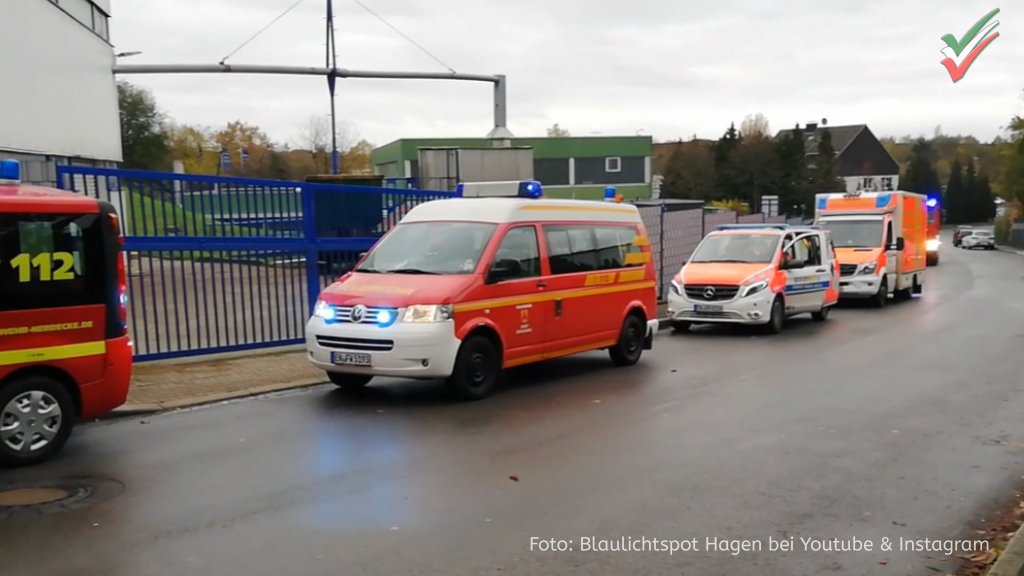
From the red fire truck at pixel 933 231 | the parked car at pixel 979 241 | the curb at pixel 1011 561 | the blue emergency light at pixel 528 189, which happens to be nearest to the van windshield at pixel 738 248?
the blue emergency light at pixel 528 189

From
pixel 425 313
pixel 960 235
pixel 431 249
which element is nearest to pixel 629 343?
pixel 431 249

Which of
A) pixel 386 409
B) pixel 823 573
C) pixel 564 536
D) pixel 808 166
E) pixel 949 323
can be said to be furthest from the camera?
pixel 808 166

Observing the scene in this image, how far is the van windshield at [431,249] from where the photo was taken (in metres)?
9.88

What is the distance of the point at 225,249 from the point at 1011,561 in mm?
9819

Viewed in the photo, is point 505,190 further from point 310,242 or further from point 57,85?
point 57,85

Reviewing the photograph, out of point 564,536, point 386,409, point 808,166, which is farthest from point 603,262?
point 808,166

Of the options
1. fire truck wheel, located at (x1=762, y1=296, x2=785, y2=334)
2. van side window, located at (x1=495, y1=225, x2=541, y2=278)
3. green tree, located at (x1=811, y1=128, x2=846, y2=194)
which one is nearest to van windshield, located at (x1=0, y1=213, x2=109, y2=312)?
van side window, located at (x1=495, y1=225, x2=541, y2=278)

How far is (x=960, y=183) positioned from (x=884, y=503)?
119 metres

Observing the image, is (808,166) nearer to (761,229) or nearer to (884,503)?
(761,229)

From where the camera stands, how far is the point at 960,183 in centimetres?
11188

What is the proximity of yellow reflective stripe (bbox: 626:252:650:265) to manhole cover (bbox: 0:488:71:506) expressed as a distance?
25.6ft

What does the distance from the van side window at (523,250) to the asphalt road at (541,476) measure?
1.39 meters

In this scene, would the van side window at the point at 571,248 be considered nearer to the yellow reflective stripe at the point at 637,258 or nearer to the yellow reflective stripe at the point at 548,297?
the yellow reflective stripe at the point at 548,297

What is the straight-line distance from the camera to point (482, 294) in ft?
31.6
